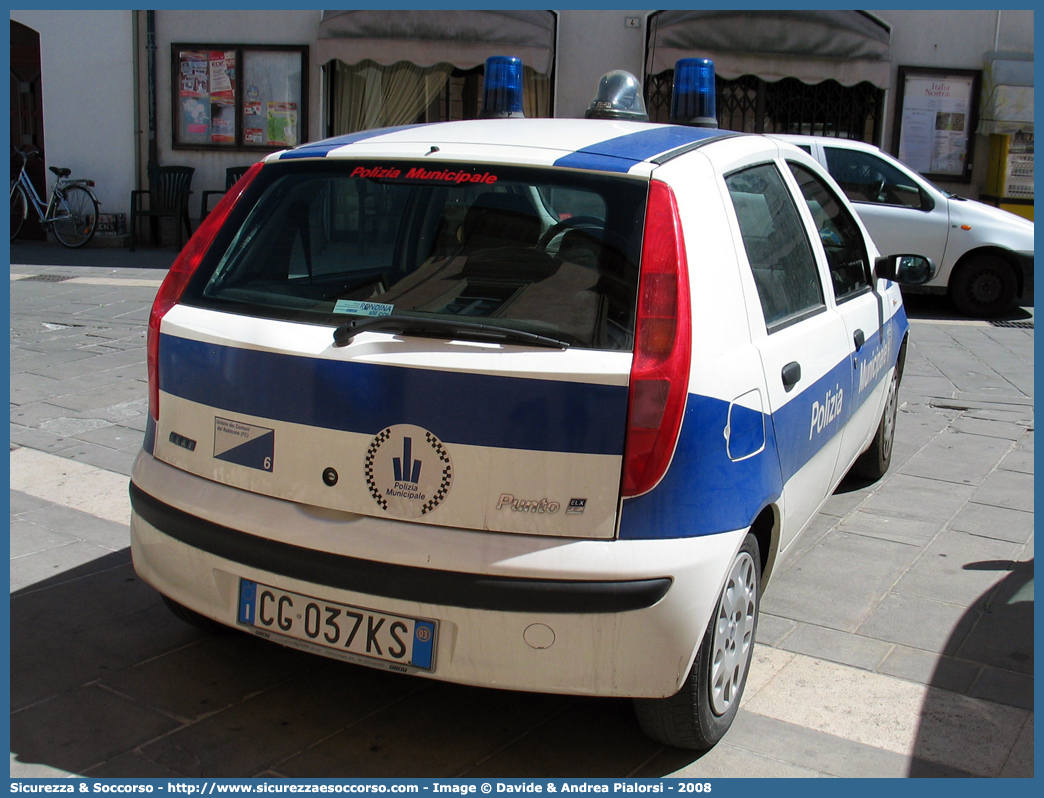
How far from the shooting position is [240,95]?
1445 cm

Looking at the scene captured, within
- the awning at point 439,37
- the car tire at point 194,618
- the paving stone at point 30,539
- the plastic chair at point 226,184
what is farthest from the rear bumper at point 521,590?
the plastic chair at point 226,184

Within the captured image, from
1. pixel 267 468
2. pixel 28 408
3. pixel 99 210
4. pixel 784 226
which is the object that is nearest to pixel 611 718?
pixel 267 468

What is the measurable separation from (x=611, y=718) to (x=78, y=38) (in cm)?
1444

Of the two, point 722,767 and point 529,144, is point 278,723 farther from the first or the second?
point 529,144

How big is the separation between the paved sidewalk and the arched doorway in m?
11.8

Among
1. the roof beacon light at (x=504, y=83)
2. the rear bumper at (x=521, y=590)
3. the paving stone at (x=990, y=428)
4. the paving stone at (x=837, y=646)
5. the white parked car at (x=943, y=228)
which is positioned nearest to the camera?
the rear bumper at (x=521, y=590)

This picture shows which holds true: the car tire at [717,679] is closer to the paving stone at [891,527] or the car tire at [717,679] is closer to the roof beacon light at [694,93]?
the paving stone at [891,527]

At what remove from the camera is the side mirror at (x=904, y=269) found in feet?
14.3

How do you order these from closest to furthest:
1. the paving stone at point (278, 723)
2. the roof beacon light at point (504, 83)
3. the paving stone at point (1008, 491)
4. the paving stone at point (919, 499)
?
the paving stone at point (278, 723), the paving stone at point (919, 499), the paving stone at point (1008, 491), the roof beacon light at point (504, 83)

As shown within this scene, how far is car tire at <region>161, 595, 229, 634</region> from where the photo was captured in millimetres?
3225

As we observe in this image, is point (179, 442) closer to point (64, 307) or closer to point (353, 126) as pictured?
point (64, 307)

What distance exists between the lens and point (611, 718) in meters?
2.95

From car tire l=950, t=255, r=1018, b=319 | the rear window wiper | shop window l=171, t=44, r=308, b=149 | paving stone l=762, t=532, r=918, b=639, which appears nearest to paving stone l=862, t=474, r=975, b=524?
paving stone l=762, t=532, r=918, b=639

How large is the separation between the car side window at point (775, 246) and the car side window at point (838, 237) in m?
0.28
